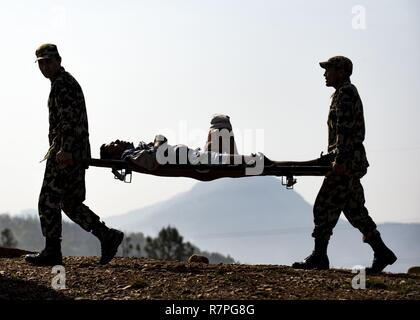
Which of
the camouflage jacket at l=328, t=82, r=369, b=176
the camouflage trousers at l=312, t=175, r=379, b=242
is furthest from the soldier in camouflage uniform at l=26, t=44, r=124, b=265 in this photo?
the camouflage jacket at l=328, t=82, r=369, b=176

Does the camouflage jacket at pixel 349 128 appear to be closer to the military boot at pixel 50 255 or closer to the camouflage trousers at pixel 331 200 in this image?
the camouflage trousers at pixel 331 200

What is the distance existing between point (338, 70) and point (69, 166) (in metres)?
4.18

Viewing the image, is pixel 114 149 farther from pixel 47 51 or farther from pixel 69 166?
pixel 47 51

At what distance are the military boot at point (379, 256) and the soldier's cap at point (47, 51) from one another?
5.45 meters

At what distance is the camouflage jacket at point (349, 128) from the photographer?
504 inches

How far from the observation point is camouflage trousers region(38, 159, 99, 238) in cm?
1320

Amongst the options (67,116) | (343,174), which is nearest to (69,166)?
(67,116)

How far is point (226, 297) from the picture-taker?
1074 centimetres

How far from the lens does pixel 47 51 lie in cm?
1330

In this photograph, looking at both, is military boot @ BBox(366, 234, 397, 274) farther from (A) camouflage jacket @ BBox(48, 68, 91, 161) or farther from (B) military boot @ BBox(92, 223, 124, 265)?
(A) camouflage jacket @ BBox(48, 68, 91, 161)

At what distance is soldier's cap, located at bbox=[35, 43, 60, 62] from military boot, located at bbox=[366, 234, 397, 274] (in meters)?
5.45

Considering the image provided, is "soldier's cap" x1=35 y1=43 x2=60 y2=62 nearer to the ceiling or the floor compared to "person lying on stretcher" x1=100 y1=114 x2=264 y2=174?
nearer to the ceiling
